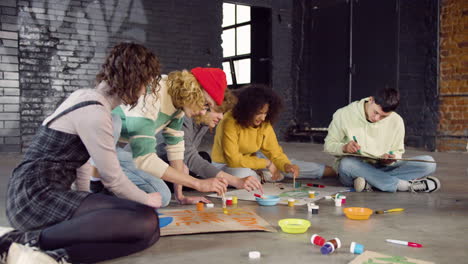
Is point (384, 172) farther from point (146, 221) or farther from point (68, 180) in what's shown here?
point (68, 180)

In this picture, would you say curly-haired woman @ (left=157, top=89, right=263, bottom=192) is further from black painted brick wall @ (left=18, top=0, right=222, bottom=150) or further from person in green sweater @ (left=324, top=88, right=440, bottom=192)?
black painted brick wall @ (left=18, top=0, right=222, bottom=150)

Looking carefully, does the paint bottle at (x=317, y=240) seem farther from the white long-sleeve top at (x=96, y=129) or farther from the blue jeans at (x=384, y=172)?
the blue jeans at (x=384, y=172)

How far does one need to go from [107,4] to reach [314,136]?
467cm

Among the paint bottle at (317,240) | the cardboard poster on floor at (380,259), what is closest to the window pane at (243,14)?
the paint bottle at (317,240)

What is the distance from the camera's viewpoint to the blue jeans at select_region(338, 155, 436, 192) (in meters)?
3.55

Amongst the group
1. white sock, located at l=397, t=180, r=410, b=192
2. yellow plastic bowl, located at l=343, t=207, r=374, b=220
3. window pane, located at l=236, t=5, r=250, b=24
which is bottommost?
white sock, located at l=397, t=180, r=410, b=192

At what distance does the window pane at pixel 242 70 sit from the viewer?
388 inches

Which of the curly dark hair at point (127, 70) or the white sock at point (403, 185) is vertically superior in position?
the curly dark hair at point (127, 70)

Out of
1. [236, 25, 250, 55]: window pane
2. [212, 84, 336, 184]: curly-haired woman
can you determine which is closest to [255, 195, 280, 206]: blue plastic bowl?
[212, 84, 336, 184]: curly-haired woman

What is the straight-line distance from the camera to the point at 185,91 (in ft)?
7.20

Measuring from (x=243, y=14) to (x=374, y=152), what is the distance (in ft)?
22.5

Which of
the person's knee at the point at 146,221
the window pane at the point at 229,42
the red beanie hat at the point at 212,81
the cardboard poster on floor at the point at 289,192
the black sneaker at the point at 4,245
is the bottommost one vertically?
the cardboard poster on floor at the point at 289,192

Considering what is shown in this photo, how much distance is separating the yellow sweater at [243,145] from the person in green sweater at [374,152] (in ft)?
1.48

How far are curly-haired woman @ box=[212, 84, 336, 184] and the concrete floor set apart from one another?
0.60 m
